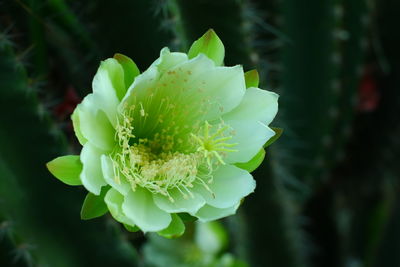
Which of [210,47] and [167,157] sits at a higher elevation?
[210,47]

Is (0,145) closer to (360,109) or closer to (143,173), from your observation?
(143,173)

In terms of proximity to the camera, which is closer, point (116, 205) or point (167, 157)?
point (116, 205)

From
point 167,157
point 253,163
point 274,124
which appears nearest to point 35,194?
point 167,157

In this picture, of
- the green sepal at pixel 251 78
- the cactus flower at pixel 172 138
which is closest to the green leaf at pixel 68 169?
the cactus flower at pixel 172 138

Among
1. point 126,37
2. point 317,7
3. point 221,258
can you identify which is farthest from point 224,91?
point 317,7

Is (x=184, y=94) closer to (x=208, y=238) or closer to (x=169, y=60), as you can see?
(x=169, y=60)

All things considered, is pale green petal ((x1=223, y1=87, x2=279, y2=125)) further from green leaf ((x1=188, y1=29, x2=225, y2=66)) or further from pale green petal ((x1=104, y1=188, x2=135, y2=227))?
pale green petal ((x1=104, y1=188, x2=135, y2=227))

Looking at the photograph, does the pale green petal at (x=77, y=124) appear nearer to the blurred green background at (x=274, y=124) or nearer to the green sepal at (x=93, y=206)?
the green sepal at (x=93, y=206)
